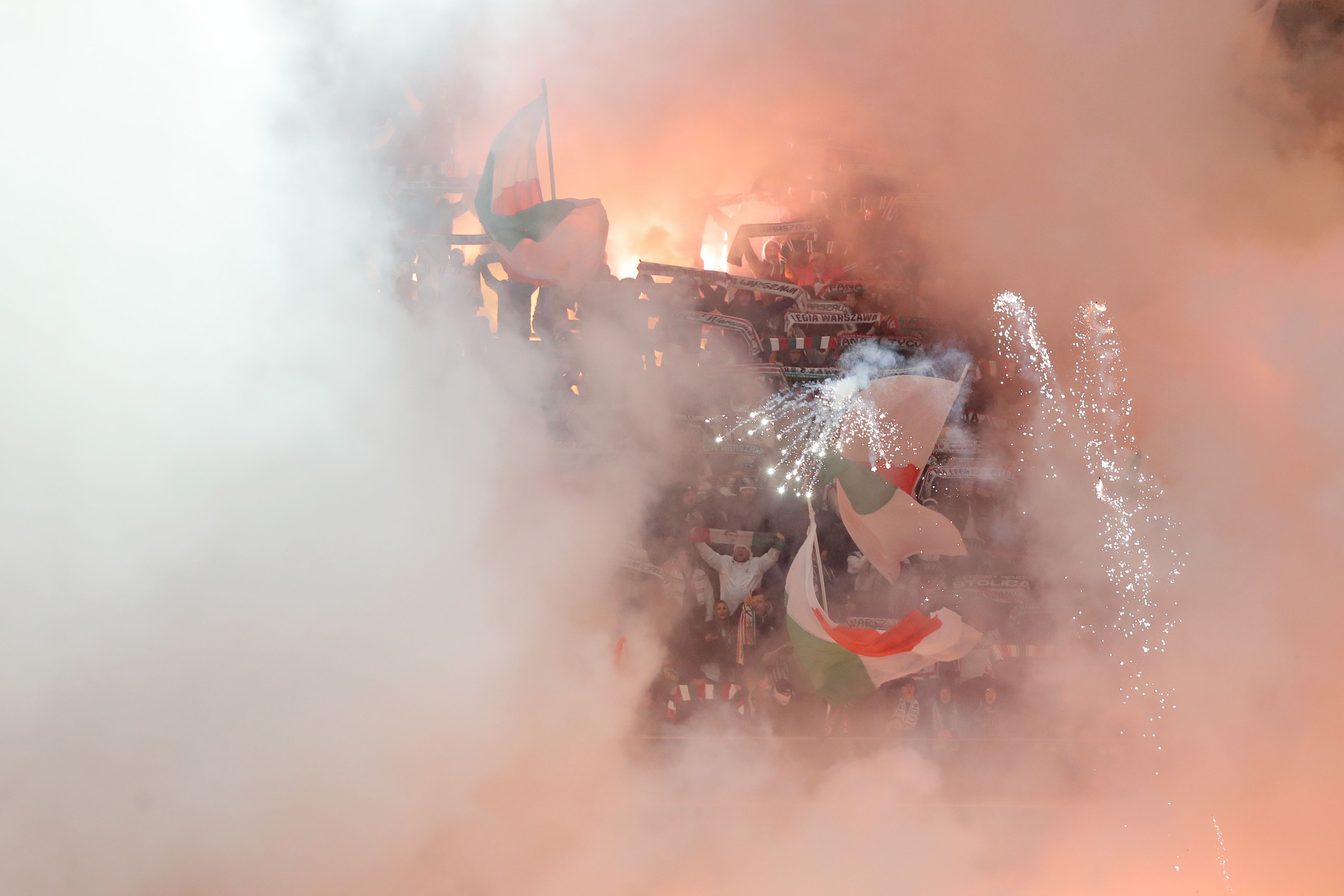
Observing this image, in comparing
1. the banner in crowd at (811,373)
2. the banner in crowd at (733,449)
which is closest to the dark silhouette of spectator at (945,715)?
the banner in crowd at (733,449)

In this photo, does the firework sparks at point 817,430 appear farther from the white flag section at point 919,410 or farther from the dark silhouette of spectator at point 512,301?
the dark silhouette of spectator at point 512,301

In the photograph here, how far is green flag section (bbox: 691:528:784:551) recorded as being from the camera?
3012 millimetres

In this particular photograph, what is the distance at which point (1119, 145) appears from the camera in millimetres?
2926

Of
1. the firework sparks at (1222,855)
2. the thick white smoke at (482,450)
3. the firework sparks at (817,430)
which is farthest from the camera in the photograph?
the firework sparks at (817,430)

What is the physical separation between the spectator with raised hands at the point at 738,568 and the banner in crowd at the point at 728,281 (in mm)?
1027

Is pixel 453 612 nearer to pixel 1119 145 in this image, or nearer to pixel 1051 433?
pixel 1051 433

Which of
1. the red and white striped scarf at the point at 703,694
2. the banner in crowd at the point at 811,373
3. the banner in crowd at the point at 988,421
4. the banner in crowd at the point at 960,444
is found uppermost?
the banner in crowd at the point at 811,373

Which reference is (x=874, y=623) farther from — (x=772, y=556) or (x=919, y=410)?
(x=919, y=410)

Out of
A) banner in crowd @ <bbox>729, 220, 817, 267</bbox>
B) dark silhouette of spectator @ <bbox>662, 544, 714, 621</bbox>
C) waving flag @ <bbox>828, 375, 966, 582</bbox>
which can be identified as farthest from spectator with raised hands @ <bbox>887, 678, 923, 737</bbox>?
banner in crowd @ <bbox>729, 220, 817, 267</bbox>

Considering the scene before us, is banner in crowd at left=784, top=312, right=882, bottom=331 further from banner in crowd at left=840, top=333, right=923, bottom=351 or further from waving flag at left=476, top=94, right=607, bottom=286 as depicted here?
waving flag at left=476, top=94, right=607, bottom=286

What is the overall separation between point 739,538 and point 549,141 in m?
1.78

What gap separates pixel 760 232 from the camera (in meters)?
3.07

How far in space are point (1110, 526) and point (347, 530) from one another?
292 cm

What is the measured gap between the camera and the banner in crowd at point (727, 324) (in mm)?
3035
